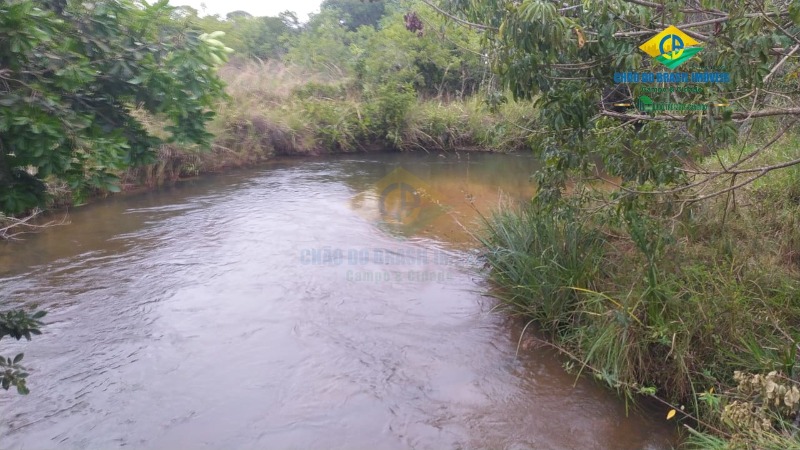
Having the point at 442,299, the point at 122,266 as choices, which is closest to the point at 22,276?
the point at 122,266

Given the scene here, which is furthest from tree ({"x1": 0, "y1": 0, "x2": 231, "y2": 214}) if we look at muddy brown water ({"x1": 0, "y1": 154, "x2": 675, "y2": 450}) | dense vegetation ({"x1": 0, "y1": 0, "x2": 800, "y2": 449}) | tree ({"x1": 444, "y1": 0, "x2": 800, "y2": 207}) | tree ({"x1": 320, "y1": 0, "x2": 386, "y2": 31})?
tree ({"x1": 320, "y1": 0, "x2": 386, "y2": 31})

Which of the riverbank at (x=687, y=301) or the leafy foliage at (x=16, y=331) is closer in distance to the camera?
the leafy foliage at (x=16, y=331)

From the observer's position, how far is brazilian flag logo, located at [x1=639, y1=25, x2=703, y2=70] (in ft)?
12.0

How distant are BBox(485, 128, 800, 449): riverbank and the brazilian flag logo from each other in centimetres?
113

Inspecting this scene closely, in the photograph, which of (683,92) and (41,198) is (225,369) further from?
(683,92)

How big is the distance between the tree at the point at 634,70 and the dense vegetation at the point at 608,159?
16 millimetres

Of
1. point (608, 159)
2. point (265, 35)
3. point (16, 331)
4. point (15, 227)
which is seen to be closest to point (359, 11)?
point (265, 35)

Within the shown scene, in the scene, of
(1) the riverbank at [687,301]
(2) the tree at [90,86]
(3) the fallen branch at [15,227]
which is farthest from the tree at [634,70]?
(3) the fallen branch at [15,227]

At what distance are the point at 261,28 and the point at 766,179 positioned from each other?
870 inches

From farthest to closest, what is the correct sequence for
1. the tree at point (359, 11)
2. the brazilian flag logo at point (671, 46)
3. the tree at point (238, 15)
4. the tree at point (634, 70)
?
1. the tree at point (359, 11)
2. the tree at point (238, 15)
3. the brazilian flag logo at point (671, 46)
4. the tree at point (634, 70)

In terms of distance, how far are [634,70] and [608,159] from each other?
0.78 meters

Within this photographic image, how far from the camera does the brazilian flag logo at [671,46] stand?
367cm

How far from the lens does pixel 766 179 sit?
5.90 m

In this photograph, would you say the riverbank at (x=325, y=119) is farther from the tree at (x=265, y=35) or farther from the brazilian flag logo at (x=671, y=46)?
the brazilian flag logo at (x=671, y=46)
